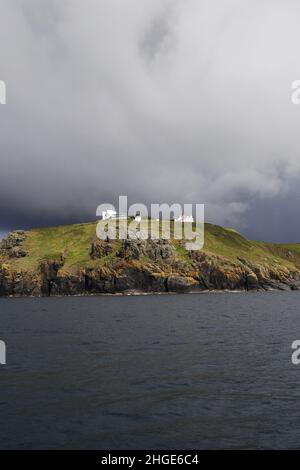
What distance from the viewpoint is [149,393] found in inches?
1140

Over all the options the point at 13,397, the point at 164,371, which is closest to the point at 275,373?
the point at 164,371

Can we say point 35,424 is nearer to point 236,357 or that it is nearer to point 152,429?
point 152,429

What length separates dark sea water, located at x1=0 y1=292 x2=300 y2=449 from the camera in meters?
21.3

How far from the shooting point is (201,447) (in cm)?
2000

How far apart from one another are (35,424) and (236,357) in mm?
23606

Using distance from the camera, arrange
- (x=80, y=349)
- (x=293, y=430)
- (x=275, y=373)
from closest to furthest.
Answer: (x=293, y=430) < (x=275, y=373) < (x=80, y=349)

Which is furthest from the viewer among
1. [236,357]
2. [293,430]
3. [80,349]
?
[80,349]

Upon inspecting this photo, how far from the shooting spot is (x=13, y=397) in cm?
2819

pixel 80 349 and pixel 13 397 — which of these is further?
pixel 80 349

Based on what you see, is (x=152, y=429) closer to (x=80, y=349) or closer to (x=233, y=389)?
(x=233, y=389)

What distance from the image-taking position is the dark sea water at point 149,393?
2127cm
